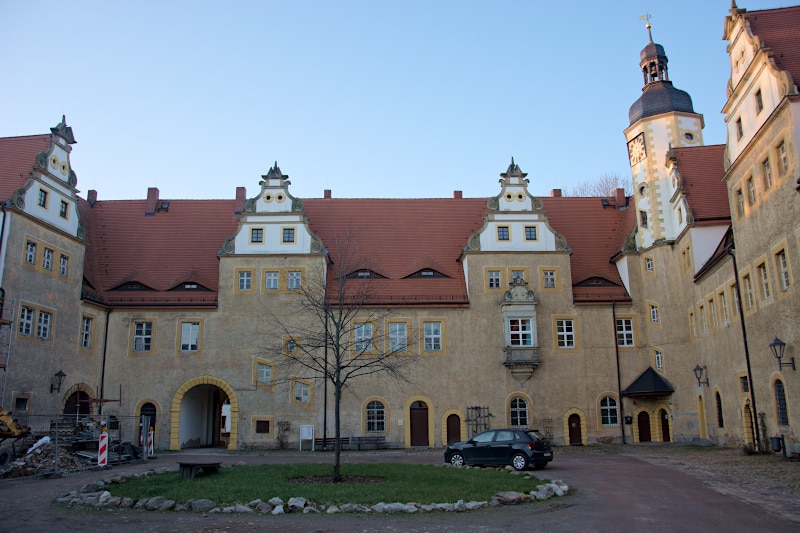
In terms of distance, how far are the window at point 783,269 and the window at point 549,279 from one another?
537 inches

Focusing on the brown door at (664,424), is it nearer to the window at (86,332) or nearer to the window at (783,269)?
the window at (783,269)

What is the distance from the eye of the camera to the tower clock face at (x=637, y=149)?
36031mm

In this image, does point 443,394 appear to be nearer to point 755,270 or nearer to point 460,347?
point 460,347

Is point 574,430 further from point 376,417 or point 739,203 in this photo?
point 739,203

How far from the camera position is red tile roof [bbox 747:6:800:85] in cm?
2220

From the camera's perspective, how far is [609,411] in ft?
109

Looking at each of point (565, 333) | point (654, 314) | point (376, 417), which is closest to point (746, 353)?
point (654, 314)

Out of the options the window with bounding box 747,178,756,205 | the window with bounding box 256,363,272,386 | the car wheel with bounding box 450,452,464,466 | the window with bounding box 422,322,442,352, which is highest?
the window with bounding box 747,178,756,205

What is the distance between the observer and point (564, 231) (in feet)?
125

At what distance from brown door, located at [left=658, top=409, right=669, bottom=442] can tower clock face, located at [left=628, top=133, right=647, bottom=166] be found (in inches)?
506

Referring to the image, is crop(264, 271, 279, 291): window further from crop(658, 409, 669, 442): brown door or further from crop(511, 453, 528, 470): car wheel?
crop(658, 409, 669, 442): brown door

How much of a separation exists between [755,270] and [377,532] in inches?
694

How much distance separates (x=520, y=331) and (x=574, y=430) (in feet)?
17.3

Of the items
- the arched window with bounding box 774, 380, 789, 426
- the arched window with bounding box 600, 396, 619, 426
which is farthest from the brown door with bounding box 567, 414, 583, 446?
the arched window with bounding box 774, 380, 789, 426
